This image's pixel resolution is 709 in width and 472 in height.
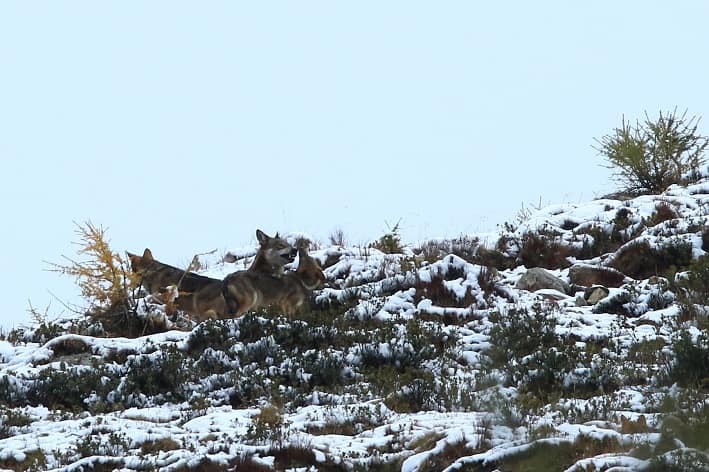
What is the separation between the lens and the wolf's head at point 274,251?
49.5 feet

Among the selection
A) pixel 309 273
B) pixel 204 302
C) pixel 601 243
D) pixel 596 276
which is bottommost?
pixel 596 276

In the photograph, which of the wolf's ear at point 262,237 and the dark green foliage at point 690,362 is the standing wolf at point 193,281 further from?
the dark green foliage at point 690,362

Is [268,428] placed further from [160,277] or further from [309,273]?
[160,277]

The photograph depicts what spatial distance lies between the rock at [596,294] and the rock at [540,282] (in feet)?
2.30

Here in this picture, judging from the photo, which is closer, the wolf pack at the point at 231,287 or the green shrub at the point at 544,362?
the green shrub at the point at 544,362

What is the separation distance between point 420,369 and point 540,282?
13.5ft

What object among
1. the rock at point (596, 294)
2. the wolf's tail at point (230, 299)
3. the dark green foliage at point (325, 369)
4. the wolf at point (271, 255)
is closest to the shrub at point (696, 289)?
the rock at point (596, 294)

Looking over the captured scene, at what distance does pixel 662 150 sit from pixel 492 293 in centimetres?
828

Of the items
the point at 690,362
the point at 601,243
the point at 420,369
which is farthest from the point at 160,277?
the point at 690,362

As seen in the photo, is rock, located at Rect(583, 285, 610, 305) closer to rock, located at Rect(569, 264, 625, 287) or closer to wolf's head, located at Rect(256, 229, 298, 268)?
rock, located at Rect(569, 264, 625, 287)

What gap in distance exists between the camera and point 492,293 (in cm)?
1376

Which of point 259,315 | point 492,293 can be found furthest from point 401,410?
point 492,293

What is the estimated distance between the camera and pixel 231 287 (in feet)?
44.4

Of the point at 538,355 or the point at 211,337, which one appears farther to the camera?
the point at 211,337
